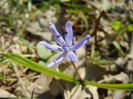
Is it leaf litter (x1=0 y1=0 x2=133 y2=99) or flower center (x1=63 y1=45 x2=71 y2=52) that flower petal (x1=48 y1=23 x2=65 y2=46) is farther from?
leaf litter (x1=0 y1=0 x2=133 y2=99)

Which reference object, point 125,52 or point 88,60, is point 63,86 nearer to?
point 88,60

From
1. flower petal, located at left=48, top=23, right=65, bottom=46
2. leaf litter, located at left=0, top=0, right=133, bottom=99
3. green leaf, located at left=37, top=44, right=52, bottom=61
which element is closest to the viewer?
flower petal, located at left=48, top=23, right=65, bottom=46

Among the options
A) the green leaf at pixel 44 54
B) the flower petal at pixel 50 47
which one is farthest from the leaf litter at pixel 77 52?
the flower petal at pixel 50 47

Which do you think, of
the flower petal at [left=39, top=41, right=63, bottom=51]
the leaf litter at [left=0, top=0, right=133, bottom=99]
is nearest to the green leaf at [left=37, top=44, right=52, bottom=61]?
the leaf litter at [left=0, top=0, right=133, bottom=99]

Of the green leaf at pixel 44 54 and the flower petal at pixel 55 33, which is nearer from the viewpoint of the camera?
the flower petal at pixel 55 33

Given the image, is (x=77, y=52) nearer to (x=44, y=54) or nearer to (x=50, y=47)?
(x=44, y=54)

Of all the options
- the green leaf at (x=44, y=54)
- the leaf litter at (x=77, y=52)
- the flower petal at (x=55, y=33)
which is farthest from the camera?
the green leaf at (x=44, y=54)

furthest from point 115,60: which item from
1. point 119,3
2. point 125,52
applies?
point 119,3

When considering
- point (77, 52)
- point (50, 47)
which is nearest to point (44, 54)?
point (77, 52)

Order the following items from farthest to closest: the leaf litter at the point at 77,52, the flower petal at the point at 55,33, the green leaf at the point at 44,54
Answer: the green leaf at the point at 44,54
the leaf litter at the point at 77,52
the flower petal at the point at 55,33

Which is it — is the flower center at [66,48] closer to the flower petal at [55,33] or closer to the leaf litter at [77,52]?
the flower petal at [55,33]

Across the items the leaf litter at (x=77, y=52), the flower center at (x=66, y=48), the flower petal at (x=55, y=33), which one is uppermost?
the flower petal at (x=55, y=33)

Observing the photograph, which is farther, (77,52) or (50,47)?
(77,52)
